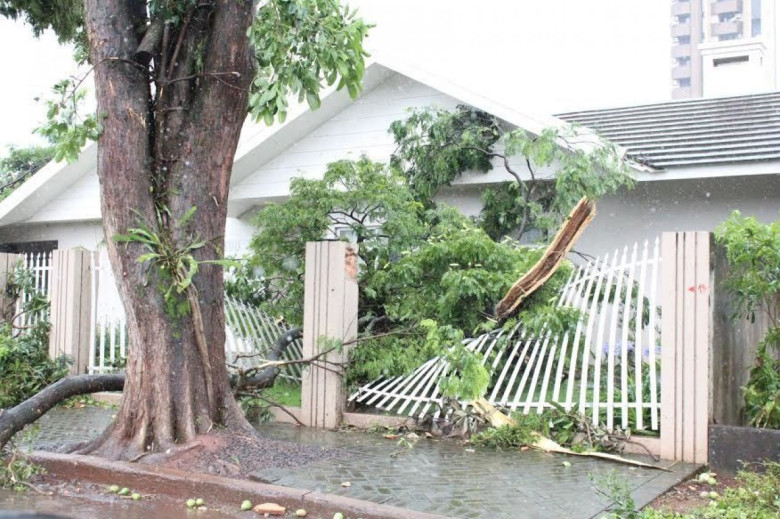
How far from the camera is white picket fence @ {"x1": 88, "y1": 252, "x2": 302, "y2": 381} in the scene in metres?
10.4

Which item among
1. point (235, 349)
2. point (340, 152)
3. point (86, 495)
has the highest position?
point (340, 152)

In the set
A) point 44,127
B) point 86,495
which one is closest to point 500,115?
point 44,127

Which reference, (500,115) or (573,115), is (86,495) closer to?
(500,115)

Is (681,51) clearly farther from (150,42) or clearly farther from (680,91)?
(150,42)

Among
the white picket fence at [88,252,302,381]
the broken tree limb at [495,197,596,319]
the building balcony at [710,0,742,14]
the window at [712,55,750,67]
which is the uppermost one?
the building balcony at [710,0,742,14]

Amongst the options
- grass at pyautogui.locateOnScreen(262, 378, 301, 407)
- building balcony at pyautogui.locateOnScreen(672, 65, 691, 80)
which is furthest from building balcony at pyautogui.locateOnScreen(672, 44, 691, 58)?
grass at pyautogui.locateOnScreen(262, 378, 301, 407)

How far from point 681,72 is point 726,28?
892 cm

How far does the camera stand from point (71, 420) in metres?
8.97

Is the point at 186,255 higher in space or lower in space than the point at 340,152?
lower

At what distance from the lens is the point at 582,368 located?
737cm

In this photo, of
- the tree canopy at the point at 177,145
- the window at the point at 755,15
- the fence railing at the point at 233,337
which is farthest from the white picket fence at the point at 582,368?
the window at the point at 755,15

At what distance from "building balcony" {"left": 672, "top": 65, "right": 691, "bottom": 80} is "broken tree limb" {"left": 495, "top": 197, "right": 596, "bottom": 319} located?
111 m

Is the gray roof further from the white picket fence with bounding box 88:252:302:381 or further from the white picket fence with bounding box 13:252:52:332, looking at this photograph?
the white picket fence with bounding box 13:252:52:332

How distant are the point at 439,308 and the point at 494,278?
2.27 feet
